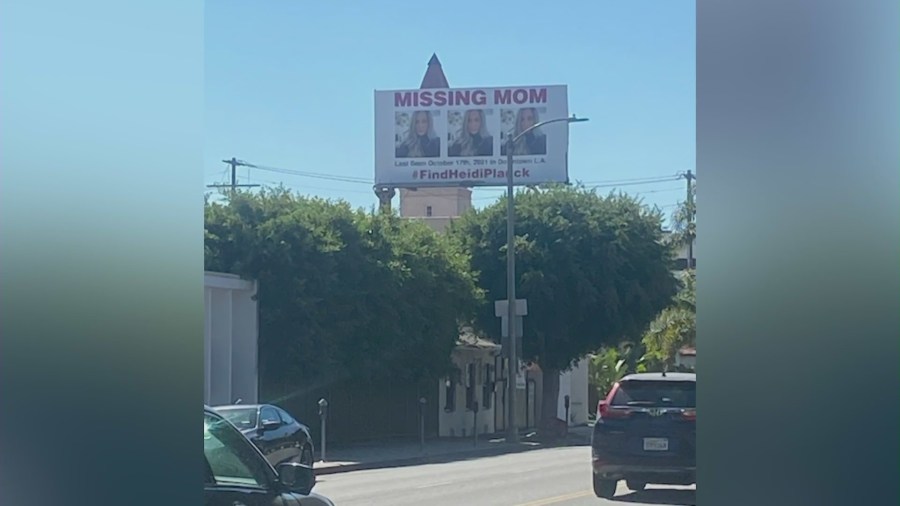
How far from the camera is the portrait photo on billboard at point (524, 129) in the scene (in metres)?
41.3

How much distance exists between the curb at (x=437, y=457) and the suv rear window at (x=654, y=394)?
19.8 ft

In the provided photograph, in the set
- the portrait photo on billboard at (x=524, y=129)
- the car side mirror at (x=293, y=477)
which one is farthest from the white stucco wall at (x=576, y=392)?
the car side mirror at (x=293, y=477)

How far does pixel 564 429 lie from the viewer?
24422mm

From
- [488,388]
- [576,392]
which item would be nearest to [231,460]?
[488,388]

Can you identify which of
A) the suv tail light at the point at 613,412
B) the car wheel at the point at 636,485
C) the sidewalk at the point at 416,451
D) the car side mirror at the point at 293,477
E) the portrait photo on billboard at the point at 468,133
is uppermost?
the portrait photo on billboard at the point at 468,133

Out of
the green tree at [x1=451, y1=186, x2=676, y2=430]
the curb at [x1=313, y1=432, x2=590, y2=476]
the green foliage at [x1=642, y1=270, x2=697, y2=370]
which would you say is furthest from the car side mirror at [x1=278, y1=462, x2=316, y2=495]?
the green foliage at [x1=642, y1=270, x2=697, y2=370]

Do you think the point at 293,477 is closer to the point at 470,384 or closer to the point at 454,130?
the point at 470,384

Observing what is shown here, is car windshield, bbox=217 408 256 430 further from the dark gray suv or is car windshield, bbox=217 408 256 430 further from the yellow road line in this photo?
the dark gray suv

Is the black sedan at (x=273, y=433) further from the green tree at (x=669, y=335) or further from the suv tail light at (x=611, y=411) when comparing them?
the green tree at (x=669, y=335)

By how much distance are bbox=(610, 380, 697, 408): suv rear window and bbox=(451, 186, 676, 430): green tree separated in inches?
429

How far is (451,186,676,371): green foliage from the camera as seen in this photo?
22.1 m

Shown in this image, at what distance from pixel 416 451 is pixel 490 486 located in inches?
309

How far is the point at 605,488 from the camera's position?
1113 cm
